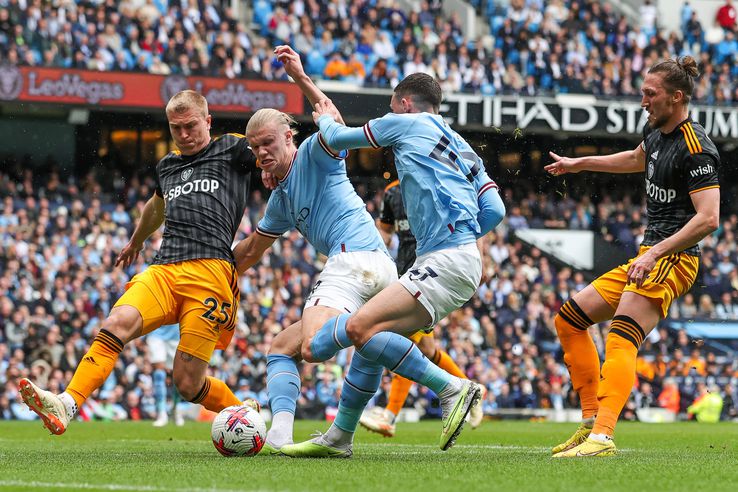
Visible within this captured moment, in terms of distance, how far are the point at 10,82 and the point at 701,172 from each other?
1690cm

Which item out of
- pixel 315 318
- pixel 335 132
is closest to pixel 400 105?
pixel 335 132

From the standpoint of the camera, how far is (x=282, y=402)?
7.04 metres

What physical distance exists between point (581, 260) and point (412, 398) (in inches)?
333

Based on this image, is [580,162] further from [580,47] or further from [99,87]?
[580,47]

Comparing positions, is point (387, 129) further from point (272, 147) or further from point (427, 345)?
point (427, 345)

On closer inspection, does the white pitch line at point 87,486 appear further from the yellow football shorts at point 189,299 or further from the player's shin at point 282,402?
the yellow football shorts at point 189,299

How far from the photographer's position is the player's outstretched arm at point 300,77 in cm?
700

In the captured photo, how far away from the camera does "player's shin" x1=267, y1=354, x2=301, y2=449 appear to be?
705 centimetres

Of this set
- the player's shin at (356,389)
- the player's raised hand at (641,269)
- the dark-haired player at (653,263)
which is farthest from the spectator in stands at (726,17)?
the player's shin at (356,389)

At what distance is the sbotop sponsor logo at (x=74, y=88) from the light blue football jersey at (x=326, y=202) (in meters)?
15.4

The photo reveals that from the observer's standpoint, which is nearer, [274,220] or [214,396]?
[274,220]

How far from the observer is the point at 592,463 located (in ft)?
20.5

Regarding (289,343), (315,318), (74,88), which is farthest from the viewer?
(74,88)

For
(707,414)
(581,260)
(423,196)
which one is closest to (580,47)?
(581,260)
